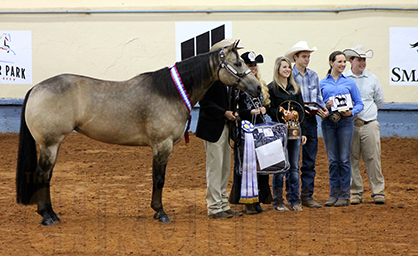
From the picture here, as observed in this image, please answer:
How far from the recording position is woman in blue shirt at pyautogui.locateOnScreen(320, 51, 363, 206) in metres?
6.07

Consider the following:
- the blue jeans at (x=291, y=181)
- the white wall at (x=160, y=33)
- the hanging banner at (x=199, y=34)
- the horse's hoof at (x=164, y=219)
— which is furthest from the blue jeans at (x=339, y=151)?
the hanging banner at (x=199, y=34)

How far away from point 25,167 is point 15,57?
322 inches

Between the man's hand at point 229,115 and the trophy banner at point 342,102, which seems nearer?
the man's hand at point 229,115

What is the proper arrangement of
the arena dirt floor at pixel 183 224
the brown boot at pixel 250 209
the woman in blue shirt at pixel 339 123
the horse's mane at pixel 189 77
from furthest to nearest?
1. the woman in blue shirt at pixel 339 123
2. the brown boot at pixel 250 209
3. the horse's mane at pixel 189 77
4. the arena dirt floor at pixel 183 224

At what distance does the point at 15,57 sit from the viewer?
12.6 meters

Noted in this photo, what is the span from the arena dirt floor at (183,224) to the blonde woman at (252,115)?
0.20 metres

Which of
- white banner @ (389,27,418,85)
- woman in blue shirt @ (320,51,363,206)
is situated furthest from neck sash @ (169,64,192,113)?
white banner @ (389,27,418,85)

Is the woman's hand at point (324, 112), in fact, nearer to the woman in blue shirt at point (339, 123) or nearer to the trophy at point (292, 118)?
the woman in blue shirt at point (339, 123)

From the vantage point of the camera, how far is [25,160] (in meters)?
5.30

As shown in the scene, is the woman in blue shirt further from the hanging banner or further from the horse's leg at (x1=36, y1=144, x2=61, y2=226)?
the hanging banner

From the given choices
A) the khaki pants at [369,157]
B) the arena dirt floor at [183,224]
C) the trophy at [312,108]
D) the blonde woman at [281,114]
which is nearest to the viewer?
the arena dirt floor at [183,224]

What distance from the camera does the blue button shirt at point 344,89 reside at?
6105 mm

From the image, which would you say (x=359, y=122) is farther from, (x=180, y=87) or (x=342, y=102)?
(x=180, y=87)

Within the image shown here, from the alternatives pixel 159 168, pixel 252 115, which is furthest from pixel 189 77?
pixel 159 168
